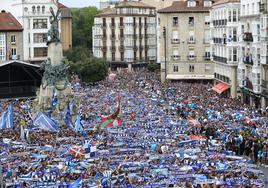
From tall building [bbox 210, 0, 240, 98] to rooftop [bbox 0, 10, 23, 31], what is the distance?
102ft

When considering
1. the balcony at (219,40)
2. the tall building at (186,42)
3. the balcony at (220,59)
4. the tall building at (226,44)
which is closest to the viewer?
the tall building at (226,44)

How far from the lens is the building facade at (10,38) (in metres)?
99.0

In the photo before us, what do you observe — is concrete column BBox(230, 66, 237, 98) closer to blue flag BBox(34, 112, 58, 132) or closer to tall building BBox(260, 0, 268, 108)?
tall building BBox(260, 0, 268, 108)

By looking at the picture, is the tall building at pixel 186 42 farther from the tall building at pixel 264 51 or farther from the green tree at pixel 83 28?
the green tree at pixel 83 28

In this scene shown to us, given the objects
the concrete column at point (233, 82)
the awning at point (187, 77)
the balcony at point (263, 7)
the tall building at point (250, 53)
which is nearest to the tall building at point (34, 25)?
the awning at point (187, 77)

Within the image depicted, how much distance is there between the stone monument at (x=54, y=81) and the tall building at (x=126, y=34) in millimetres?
72878

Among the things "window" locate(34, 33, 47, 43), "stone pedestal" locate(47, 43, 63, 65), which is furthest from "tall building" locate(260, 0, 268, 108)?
"window" locate(34, 33, 47, 43)

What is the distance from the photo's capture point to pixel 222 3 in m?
77.3

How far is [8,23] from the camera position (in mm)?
101000

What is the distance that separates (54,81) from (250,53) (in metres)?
21.8

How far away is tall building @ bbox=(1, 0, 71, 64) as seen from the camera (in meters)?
101

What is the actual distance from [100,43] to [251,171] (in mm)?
104420

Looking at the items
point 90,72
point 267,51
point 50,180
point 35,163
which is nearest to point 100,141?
point 35,163

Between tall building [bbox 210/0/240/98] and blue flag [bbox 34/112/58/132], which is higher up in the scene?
Result: tall building [bbox 210/0/240/98]
